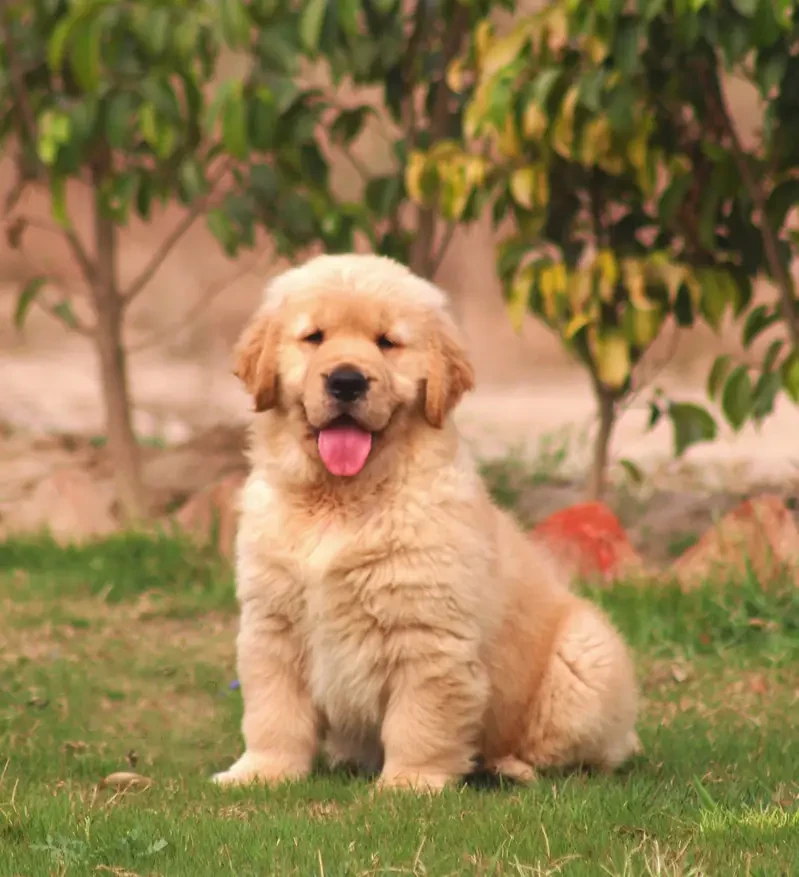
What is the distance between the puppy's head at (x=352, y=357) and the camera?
385 cm

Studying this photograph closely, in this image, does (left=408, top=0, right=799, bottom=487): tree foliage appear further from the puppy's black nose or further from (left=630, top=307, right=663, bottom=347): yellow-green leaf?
the puppy's black nose

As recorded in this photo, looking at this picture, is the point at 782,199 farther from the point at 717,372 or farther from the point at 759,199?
the point at 717,372

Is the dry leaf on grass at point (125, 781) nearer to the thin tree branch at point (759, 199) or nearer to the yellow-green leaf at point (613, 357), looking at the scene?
the yellow-green leaf at point (613, 357)

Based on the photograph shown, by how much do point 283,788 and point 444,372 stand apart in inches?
41.9

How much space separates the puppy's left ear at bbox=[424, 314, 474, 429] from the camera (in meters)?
3.95

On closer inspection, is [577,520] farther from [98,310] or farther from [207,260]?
[207,260]

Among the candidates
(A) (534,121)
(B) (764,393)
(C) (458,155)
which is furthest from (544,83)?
(B) (764,393)

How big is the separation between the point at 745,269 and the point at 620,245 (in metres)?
0.56

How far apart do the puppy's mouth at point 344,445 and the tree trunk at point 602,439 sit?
3481mm


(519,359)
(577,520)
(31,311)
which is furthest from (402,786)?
(31,311)

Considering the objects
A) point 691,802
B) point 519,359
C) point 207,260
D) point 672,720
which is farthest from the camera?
point 207,260

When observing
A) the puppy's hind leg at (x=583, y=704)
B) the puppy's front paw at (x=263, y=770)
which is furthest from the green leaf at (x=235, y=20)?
the puppy's front paw at (x=263, y=770)

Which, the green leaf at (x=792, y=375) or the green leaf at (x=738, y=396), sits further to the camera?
the green leaf at (x=738, y=396)

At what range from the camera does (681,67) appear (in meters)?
6.59
